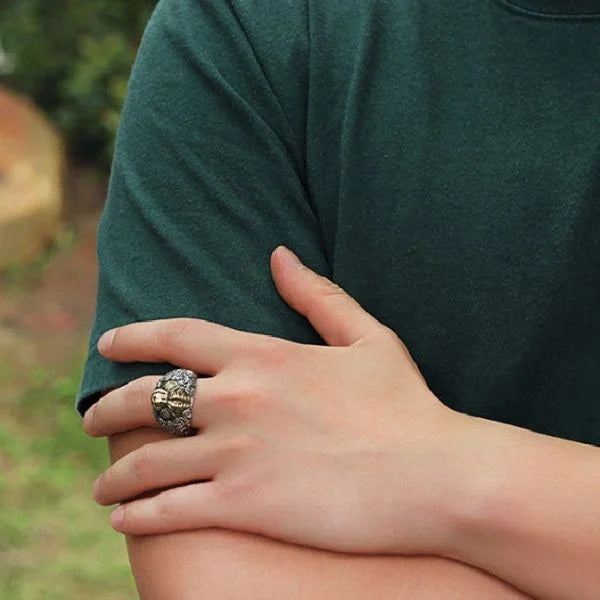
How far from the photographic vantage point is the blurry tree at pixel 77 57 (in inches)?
184

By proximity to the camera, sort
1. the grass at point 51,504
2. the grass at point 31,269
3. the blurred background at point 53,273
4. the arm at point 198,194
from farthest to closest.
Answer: the grass at point 31,269
the blurred background at point 53,273
the grass at point 51,504
the arm at point 198,194

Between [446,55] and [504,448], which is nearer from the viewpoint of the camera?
[504,448]

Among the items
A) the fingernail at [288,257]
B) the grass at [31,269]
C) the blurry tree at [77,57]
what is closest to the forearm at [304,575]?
the fingernail at [288,257]

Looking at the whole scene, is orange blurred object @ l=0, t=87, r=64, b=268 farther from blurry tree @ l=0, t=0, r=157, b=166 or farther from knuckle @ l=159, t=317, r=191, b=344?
knuckle @ l=159, t=317, r=191, b=344

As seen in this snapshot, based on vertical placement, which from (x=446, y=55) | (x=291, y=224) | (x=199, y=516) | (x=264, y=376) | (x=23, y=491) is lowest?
(x=23, y=491)

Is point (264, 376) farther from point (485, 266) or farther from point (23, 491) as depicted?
point (23, 491)

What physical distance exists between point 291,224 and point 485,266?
201mm

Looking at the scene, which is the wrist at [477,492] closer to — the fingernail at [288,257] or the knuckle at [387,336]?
the knuckle at [387,336]

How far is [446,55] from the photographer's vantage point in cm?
123

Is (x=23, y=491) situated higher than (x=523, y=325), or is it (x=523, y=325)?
(x=523, y=325)

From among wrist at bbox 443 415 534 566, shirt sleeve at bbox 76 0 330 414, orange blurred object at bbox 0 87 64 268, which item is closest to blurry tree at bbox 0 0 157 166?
orange blurred object at bbox 0 87 64 268

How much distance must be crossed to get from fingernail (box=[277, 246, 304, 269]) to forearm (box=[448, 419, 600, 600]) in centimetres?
26

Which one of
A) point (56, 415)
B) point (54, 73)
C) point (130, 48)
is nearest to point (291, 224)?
point (56, 415)

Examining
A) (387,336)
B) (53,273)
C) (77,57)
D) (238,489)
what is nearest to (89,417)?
(238,489)
